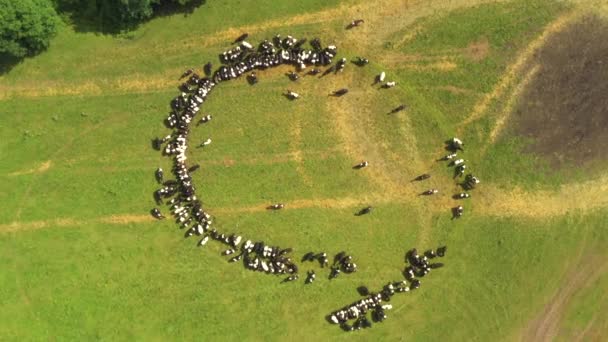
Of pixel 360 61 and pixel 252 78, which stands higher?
pixel 360 61

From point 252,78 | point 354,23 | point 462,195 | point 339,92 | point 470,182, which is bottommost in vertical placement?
point 462,195

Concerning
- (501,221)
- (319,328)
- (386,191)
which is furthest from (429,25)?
(319,328)

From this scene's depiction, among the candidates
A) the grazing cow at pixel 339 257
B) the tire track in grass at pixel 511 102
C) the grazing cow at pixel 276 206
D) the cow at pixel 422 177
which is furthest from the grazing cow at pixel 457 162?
the grazing cow at pixel 276 206

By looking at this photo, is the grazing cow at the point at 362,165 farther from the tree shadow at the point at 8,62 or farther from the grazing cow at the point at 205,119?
the tree shadow at the point at 8,62

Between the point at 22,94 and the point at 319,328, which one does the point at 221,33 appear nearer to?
the point at 22,94

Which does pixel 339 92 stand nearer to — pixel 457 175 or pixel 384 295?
pixel 457 175

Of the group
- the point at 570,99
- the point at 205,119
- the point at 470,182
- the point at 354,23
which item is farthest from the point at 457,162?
the point at 205,119
